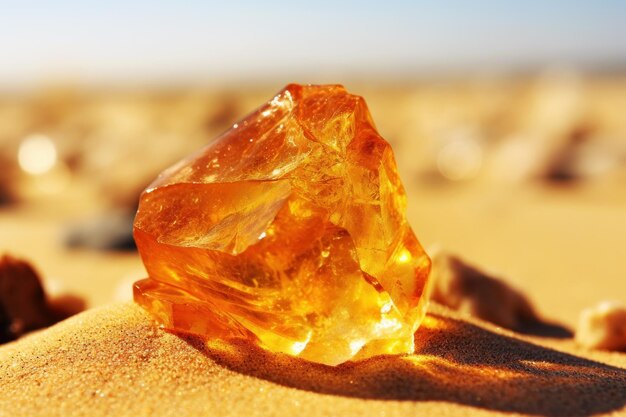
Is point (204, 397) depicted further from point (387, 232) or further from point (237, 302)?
point (387, 232)

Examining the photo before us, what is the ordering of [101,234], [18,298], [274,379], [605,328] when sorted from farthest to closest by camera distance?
1. [101,234]
2. [18,298]
3. [605,328]
4. [274,379]

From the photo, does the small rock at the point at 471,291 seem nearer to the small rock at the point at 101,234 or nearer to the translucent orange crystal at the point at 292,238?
the translucent orange crystal at the point at 292,238

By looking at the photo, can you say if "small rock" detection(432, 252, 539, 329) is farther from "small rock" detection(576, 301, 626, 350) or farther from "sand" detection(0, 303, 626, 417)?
"sand" detection(0, 303, 626, 417)

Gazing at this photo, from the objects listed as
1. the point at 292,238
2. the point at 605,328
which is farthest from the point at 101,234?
the point at 605,328

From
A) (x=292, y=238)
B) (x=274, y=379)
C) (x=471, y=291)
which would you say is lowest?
(x=471, y=291)

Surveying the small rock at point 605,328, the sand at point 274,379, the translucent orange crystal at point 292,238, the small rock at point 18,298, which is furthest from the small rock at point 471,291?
the small rock at point 18,298

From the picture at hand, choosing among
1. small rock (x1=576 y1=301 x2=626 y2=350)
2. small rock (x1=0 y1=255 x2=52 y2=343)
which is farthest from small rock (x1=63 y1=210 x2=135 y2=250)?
small rock (x1=576 y1=301 x2=626 y2=350)

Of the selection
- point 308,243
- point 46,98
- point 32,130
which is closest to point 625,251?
point 308,243

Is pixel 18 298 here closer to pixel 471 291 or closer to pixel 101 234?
pixel 471 291

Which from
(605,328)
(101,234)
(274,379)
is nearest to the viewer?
(274,379)
